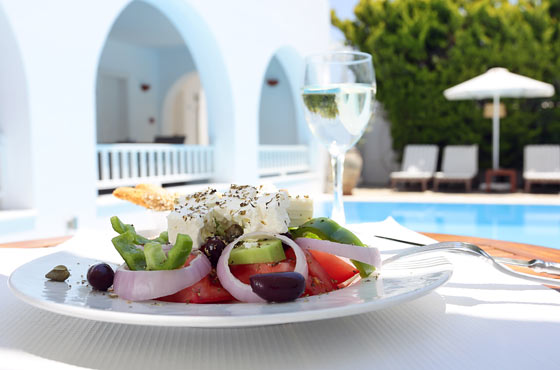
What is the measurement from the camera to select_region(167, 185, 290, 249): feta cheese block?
28.6 inches

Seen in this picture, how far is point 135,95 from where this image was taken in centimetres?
1313

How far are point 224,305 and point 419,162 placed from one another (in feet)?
40.8

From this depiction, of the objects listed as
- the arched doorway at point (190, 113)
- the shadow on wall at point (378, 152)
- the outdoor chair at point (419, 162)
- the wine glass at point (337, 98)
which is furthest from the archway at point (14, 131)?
the arched doorway at point (190, 113)

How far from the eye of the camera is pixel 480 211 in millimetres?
8484

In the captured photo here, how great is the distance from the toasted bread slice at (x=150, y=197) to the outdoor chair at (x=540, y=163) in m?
10.9

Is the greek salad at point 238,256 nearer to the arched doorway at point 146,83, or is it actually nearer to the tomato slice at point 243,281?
the tomato slice at point 243,281

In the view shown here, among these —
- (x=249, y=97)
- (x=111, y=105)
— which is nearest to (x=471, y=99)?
(x=249, y=97)

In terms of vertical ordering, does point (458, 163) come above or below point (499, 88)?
below

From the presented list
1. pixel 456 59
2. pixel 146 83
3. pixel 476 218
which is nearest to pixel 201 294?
pixel 476 218

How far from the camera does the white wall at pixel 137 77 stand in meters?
12.2

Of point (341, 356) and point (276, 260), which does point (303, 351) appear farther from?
point (276, 260)

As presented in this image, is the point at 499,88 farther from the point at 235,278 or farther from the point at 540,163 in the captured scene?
the point at 235,278

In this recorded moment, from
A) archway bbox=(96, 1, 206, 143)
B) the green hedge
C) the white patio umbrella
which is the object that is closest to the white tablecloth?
the white patio umbrella

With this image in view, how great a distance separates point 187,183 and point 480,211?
463 centimetres
